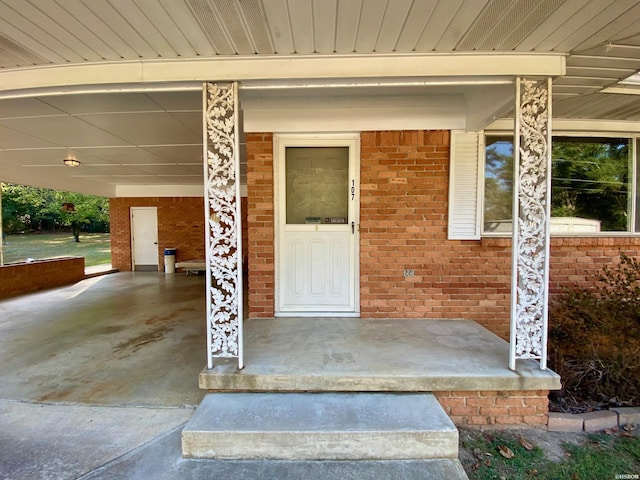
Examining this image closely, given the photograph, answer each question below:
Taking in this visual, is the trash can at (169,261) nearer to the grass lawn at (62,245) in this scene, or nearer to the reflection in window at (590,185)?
the grass lawn at (62,245)

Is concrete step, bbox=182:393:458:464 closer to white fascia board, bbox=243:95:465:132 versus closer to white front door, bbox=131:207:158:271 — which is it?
white fascia board, bbox=243:95:465:132

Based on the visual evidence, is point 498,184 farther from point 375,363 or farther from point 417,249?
point 375,363

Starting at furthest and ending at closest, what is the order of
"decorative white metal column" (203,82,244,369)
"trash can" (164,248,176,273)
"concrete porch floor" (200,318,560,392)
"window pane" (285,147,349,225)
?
"trash can" (164,248,176,273), "window pane" (285,147,349,225), "decorative white metal column" (203,82,244,369), "concrete porch floor" (200,318,560,392)

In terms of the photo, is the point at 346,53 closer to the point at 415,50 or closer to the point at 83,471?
the point at 415,50

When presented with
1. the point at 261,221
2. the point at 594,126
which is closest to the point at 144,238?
the point at 261,221

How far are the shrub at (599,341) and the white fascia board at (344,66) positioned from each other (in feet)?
8.43

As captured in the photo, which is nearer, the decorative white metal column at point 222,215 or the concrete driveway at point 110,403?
the concrete driveway at point 110,403

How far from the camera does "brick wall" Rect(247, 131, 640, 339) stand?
3508 mm

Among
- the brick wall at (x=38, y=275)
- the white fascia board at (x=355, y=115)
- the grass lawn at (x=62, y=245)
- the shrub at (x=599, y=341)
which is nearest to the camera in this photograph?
the shrub at (x=599, y=341)

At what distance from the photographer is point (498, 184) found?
3645 millimetres

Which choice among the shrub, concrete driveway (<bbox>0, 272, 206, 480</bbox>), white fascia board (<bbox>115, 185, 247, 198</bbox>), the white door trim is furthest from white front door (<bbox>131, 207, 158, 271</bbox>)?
the shrub

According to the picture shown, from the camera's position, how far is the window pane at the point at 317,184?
3.63 meters

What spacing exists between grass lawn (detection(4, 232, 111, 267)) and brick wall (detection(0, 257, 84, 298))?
8.08 meters

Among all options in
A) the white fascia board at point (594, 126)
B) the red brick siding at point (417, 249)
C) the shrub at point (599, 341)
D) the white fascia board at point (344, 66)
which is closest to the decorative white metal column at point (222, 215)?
the white fascia board at point (344, 66)
